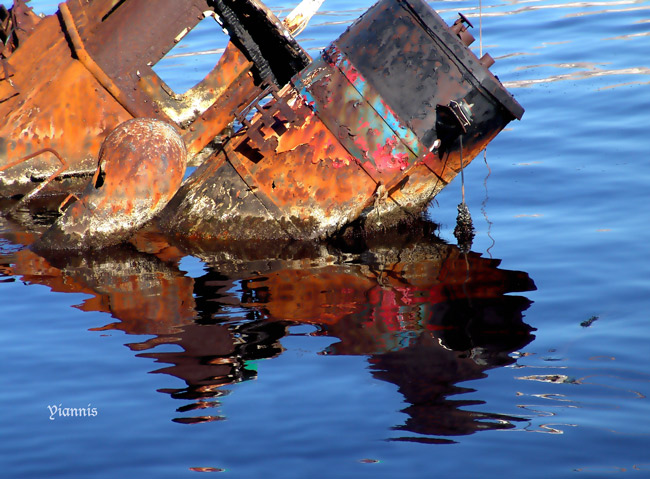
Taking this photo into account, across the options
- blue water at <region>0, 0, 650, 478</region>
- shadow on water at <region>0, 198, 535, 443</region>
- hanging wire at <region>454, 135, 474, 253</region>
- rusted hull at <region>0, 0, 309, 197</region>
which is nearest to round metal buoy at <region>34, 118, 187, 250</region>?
shadow on water at <region>0, 198, 535, 443</region>

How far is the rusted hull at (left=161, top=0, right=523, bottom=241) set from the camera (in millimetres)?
5715

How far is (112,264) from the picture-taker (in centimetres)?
607

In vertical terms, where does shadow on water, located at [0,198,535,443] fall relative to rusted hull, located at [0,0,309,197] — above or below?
below

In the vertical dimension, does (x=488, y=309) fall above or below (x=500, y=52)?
below

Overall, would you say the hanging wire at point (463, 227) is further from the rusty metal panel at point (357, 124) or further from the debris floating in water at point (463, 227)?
the rusty metal panel at point (357, 124)

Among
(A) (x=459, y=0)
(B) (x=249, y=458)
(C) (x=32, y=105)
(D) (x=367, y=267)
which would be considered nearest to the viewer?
(B) (x=249, y=458)

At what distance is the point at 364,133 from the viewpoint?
5.84m

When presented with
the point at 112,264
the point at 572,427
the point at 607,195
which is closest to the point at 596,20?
the point at 607,195

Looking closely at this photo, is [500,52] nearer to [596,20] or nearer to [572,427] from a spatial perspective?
[596,20]

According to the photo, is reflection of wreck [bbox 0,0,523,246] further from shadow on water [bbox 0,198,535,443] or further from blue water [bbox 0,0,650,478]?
blue water [bbox 0,0,650,478]

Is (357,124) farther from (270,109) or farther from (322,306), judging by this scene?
(322,306)

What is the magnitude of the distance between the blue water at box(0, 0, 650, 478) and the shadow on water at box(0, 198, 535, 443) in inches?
0.7

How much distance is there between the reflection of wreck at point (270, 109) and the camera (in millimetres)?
5758

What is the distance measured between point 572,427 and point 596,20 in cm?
962
